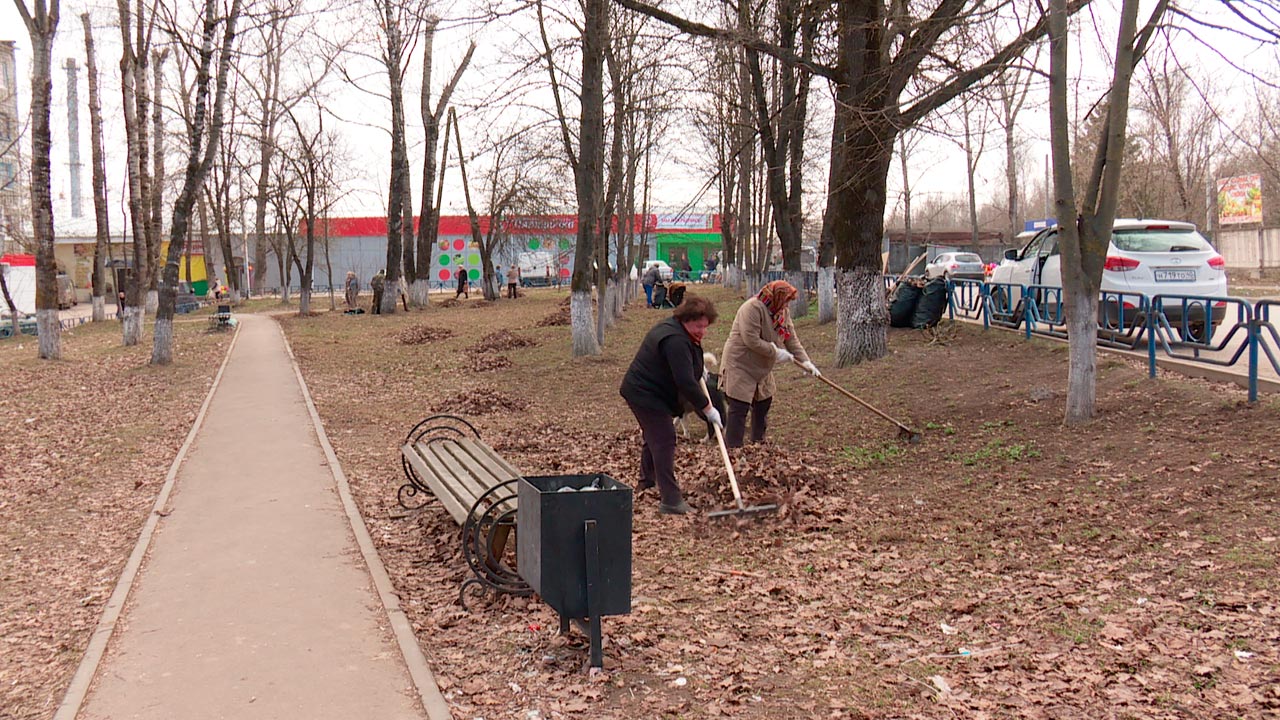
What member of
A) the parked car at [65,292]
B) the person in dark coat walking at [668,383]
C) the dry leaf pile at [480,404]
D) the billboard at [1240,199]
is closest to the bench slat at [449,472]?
the person in dark coat walking at [668,383]

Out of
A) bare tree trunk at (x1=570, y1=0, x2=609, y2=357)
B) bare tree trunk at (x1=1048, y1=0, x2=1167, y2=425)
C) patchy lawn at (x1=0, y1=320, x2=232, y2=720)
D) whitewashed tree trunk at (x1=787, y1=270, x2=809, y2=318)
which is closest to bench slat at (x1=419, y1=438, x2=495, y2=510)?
patchy lawn at (x1=0, y1=320, x2=232, y2=720)

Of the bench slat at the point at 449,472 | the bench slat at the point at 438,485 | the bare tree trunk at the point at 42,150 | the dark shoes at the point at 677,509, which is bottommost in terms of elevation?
the dark shoes at the point at 677,509

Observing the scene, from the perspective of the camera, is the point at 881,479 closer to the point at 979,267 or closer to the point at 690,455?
the point at 690,455

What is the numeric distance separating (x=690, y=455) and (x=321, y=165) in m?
30.5

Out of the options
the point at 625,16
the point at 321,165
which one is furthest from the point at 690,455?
the point at 321,165

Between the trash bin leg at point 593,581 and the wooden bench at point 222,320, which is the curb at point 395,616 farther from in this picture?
the wooden bench at point 222,320

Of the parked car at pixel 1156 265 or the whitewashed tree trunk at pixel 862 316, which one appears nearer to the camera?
the parked car at pixel 1156 265

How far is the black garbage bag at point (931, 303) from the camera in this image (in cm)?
1509

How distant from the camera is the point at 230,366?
17609mm

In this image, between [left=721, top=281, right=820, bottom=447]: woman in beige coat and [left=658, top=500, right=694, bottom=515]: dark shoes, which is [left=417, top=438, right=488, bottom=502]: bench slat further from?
[left=721, top=281, right=820, bottom=447]: woman in beige coat

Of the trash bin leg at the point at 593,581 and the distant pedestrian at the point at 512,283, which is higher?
the distant pedestrian at the point at 512,283

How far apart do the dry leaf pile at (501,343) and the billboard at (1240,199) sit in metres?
36.5

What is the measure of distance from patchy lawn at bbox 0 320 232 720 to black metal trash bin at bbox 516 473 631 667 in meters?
2.12

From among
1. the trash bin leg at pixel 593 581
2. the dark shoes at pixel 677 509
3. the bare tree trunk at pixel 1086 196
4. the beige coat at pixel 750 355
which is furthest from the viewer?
the beige coat at pixel 750 355
